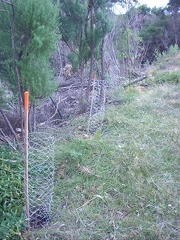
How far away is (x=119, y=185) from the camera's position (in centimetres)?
248

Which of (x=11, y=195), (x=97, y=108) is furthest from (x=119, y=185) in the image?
(x=97, y=108)

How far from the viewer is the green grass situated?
199cm

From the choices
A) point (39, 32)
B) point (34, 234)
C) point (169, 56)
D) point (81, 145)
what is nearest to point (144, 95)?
point (81, 145)

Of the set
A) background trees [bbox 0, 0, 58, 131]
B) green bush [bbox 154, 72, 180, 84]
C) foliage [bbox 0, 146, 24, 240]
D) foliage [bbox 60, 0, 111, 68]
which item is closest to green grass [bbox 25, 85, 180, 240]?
foliage [bbox 0, 146, 24, 240]

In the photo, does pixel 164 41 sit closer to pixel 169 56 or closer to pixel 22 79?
pixel 169 56

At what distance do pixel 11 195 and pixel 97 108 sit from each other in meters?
2.53

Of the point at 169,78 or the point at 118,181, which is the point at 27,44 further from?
the point at 169,78

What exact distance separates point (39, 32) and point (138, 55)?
642cm

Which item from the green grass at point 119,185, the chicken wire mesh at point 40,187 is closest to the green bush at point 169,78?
the green grass at point 119,185

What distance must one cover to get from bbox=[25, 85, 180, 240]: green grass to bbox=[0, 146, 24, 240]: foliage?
0.15 metres

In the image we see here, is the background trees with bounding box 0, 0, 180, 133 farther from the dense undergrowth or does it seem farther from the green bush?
the green bush

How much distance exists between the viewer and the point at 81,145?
9.93 ft

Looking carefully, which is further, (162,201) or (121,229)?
(162,201)

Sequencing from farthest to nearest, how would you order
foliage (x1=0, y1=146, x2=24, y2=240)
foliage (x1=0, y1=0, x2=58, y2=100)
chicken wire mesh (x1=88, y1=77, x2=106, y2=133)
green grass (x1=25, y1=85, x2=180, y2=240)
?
chicken wire mesh (x1=88, y1=77, x2=106, y2=133), foliage (x1=0, y1=0, x2=58, y2=100), green grass (x1=25, y1=85, x2=180, y2=240), foliage (x1=0, y1=146, x2=24, y2=240)
